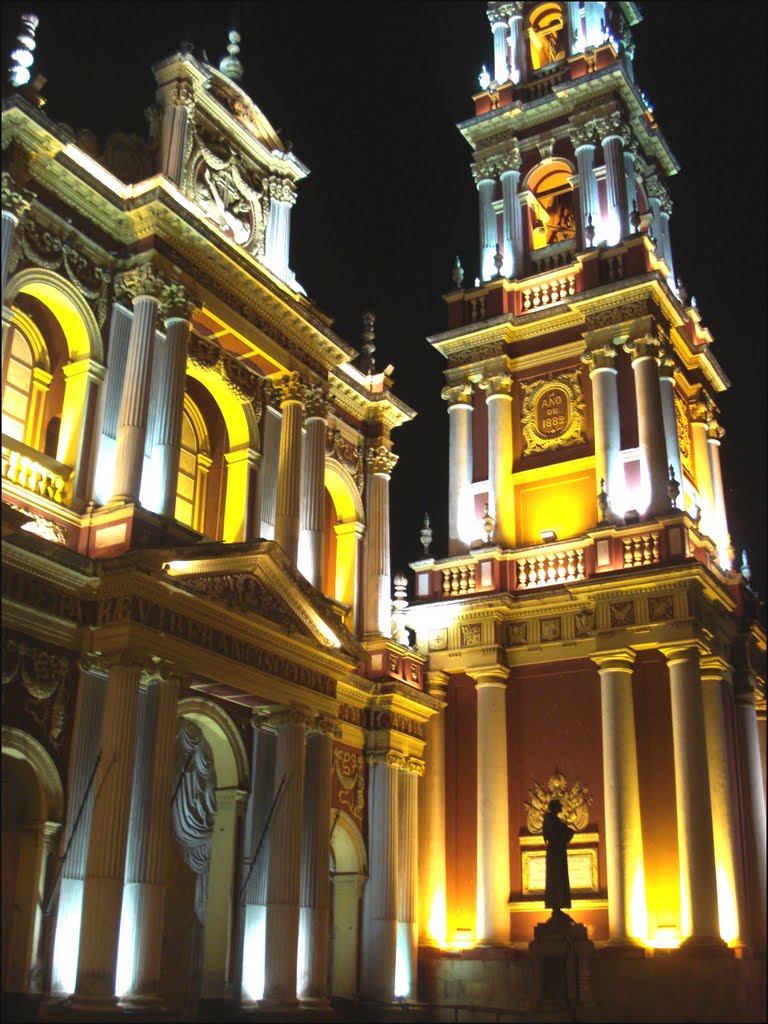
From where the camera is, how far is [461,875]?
914 inches

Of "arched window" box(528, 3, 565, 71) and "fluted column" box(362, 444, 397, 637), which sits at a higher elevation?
"arched window" box(528, 3, 565, 71)

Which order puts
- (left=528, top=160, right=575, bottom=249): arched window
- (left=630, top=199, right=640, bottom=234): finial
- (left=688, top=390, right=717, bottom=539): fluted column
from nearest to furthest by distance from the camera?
1. (left=630, top=199, right=640, bottom=234): finial
2. (left=688, top=390, right=717, bottom=539): fluted column
3. (left=528, top=160, right=575, bottom=249): arched window

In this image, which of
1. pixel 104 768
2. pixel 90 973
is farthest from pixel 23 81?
pixel 90 973

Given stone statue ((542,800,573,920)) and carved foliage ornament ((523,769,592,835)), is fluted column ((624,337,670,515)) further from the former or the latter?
stone statue ((542,800,573,920))

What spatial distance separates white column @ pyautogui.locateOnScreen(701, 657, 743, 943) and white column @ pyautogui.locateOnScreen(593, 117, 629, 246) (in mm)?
9744

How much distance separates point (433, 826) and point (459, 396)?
933 centimetres

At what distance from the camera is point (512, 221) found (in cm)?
2808

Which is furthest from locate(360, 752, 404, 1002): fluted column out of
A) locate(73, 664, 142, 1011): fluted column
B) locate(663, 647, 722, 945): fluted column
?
locate(73, 664, 142, 1011): fluted column

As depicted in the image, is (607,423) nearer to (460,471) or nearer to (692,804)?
(460,471)

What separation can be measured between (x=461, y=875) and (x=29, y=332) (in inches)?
507

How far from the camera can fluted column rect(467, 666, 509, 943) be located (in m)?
22.0

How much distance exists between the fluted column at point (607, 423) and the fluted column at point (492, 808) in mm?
4267

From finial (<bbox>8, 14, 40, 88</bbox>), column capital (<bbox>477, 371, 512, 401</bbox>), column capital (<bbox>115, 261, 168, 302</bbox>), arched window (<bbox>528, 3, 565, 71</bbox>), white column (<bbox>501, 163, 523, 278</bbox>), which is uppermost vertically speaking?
arched window (<bbox>528, 3, 565, 71</bbox>)

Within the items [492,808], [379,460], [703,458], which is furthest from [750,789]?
[379,460]
